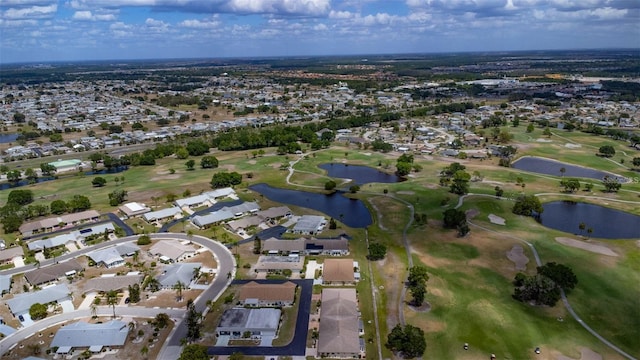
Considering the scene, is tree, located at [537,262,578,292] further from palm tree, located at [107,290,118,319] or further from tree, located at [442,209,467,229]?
palm tree, located at [107,290,118,319]

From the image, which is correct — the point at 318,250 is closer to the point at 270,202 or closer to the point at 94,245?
the point at 270,202

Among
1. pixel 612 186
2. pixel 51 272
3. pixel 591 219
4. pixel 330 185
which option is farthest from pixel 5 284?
pixel 612 186

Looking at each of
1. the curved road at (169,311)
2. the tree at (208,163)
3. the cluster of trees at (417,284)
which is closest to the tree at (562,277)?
the cluster of trees at (417,284)

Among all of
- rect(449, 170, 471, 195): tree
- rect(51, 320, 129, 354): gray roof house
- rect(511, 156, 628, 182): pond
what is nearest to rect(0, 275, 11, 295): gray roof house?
rect(51, 320, 129, 354): gray roof house

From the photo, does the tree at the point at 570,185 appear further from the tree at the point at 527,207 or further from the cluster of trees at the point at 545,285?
the cluster of trees at the point at 545,285

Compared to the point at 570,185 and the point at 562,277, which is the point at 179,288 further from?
the point at 570,185

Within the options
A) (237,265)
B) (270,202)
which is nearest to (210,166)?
(270,202)
